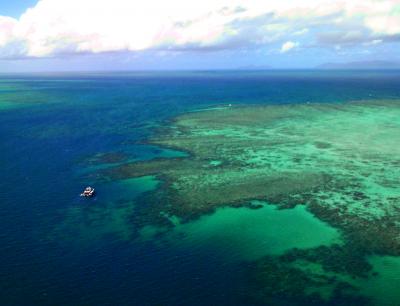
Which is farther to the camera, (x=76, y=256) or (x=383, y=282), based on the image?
(x=76, y=256)

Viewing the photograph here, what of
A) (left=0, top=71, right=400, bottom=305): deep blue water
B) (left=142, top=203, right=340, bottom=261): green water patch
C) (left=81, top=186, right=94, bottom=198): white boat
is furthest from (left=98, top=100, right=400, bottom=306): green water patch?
(left=81, top=186, right=94, bottom=198): white boat

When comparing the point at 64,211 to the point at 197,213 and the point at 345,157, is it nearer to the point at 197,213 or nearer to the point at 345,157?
the point at 197,213

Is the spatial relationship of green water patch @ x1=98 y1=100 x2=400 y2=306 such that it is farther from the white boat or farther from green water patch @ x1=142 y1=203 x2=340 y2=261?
the white boat

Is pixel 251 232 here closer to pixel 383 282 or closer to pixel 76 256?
pixel 383 282

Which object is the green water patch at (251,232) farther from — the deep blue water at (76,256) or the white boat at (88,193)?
the white boat at (88,193)

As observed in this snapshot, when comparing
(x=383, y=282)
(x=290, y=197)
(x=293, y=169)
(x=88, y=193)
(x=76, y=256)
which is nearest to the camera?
(x=383, y=282)

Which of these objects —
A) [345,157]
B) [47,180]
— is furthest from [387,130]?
[47,180]

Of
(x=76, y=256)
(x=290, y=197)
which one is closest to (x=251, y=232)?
(x=290, y=197)

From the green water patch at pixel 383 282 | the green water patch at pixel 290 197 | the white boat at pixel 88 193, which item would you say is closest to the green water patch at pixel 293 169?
the green water patch at pixel 290 197

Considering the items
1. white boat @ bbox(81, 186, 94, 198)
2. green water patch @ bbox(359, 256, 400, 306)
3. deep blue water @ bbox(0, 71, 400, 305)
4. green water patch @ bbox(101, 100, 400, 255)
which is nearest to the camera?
green water patch @ bbox(359, 256, 400, 306)
